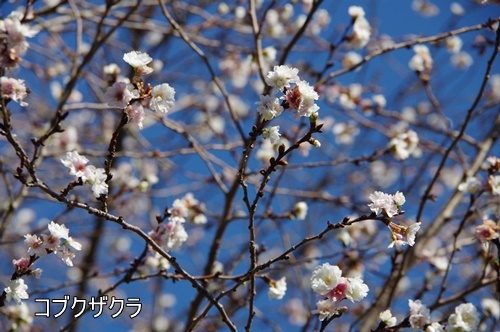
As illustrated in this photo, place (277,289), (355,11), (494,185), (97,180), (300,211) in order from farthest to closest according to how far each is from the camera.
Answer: (355,11), (300,211), (494,185), (277,289), (97,180)

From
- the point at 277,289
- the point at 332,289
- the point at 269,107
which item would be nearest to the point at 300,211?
the point at 277,289

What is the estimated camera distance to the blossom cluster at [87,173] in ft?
6.39

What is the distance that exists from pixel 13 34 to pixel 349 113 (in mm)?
2723

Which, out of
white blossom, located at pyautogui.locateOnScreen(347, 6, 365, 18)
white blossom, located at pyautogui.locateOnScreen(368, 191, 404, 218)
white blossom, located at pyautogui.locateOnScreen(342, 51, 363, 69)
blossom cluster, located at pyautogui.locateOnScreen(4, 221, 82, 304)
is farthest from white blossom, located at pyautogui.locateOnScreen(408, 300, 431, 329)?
white blossom, located at pyautogui.locateOnScreen(342, 51, 363, 69)

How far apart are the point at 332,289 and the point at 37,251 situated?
41.2 inches

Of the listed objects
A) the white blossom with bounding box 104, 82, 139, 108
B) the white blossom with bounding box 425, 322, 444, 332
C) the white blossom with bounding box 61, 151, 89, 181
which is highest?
the white blossom with bounding box 104, 82, 139, 108

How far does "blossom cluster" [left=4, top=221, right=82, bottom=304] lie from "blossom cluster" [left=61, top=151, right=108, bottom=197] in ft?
0.72

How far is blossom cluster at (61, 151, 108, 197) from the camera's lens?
195 cm

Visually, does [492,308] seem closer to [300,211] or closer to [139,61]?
[300,211]

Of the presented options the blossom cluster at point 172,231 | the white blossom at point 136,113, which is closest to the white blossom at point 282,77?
the white blossom at point 136,113

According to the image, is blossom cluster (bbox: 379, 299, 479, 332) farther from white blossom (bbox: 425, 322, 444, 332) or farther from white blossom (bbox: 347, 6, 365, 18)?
white blossom (bbox: 347, 6, 365, 18)

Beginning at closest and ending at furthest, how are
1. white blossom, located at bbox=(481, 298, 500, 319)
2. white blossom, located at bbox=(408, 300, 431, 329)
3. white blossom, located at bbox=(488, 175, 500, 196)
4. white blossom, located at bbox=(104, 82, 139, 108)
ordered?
white blossom, located at bbox=(104, 82, 139, 108), white blossom, located at bbox=(408, 300, 431, 329), white blossom, located at bbox=(488, 175, 500, 196), white blossom, located at bbox=(481, 298, 500, 319)

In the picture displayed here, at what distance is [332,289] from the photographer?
6.35ft

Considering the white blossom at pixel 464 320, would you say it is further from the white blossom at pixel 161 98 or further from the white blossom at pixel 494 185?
the white blossom at pixel 161 98
